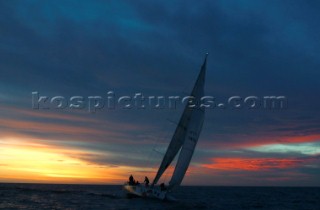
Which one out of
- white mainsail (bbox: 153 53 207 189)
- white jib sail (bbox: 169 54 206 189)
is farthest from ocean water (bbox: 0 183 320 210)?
white jib sail (bbox: 169 54 206 189)

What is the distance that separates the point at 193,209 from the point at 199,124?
10.5 metres

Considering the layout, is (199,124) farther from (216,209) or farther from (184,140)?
(216,209)

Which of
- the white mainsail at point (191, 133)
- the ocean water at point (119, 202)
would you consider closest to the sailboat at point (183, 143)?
the white mainsail at point (191, 133)

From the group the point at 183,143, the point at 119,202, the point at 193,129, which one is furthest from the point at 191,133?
the point at 119,202

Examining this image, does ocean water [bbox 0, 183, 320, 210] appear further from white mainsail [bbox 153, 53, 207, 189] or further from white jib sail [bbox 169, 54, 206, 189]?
white jib sail [bbox 169, 54, 206, 189]

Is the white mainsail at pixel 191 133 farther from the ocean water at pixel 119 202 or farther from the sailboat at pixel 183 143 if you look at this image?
the ocean water at pixel 119 202

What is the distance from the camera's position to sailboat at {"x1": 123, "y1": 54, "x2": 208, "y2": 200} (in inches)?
1982

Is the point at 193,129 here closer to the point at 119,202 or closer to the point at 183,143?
the point at 183,143

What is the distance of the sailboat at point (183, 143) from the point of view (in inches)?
1982

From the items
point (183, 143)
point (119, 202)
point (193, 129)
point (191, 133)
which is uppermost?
point (193, 129)

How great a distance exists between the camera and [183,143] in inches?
2026

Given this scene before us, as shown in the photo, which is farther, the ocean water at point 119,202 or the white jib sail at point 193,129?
the ocean water at point 119,202

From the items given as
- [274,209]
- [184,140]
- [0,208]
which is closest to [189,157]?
[184,140]

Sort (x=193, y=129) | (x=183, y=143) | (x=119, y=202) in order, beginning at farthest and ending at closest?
(x=119, y=202)
(x=183, y=143)
(x=193, y=129)
